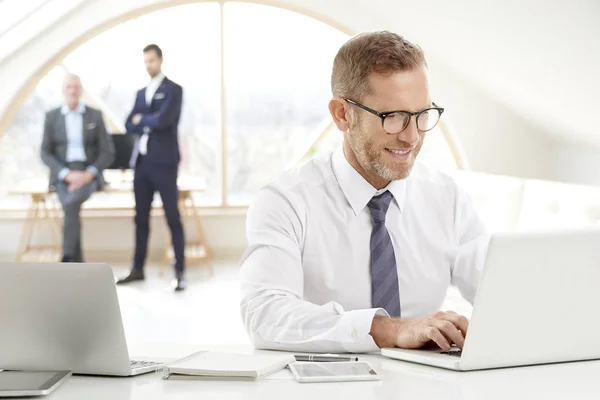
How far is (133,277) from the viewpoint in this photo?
21.0ft

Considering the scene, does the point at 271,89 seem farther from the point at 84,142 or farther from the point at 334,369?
the point at 334,369

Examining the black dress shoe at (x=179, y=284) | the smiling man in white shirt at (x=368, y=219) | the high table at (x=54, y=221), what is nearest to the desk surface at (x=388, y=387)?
the smiling man in white shirt at (x=368, y=219)

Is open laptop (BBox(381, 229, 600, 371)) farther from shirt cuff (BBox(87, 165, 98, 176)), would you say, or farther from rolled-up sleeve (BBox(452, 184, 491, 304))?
shirt cuff (BBox(87, 165, 98, 176))

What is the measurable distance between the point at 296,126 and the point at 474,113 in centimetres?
163

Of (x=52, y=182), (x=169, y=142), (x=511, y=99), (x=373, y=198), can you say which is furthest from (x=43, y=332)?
(x=511, y=99)

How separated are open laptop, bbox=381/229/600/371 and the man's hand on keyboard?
0.04 metres

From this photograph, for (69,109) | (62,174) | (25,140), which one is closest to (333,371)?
(62,174)

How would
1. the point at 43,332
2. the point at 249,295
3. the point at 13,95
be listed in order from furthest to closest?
the point at 13,95 → the point at 249,295 → the point at 43,332

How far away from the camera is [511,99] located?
6695 millimetres

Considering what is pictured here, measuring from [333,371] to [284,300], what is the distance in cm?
40

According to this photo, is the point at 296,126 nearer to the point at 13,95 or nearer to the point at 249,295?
the point at 13,95

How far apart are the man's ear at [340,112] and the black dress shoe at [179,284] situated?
4.07 m

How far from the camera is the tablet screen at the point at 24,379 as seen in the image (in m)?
1.46

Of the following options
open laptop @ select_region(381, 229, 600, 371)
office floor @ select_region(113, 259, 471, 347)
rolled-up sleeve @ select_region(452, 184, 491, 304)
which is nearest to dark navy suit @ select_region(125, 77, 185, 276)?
office floor @ select_region(113, 259, 471, 347)
